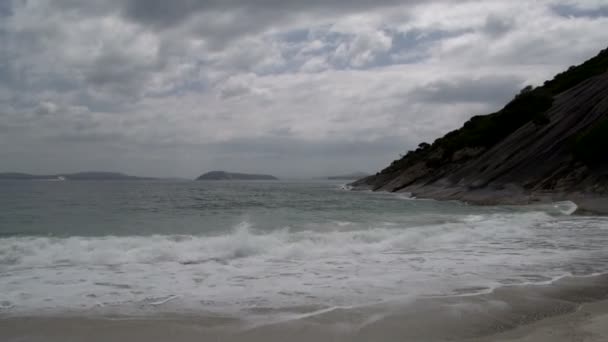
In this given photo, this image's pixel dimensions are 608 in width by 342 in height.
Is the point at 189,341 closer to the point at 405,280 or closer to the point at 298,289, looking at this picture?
the point at 298,289

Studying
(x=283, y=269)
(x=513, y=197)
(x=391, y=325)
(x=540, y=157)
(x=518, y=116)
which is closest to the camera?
(x=391, y=325)

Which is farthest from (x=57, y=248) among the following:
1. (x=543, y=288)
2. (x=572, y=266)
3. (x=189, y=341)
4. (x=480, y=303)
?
(x=572, y=266)

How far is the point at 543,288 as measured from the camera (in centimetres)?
862

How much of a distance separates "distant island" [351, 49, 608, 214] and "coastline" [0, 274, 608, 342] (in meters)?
22.8

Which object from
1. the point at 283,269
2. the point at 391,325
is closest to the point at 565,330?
the point at 391,325

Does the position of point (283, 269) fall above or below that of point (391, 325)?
below

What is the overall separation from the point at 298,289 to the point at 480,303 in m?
3.46

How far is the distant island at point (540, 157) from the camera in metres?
34.2

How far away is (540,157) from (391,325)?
132ft

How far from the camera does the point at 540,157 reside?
4125 centimetres

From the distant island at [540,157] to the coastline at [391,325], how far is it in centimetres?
2281

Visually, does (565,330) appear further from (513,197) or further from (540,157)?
(540,157)

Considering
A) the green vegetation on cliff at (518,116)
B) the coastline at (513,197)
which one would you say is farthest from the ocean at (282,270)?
the green vegetation on cliff at (518,116)

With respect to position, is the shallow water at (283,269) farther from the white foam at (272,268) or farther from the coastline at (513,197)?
the coastline at (513,197)
